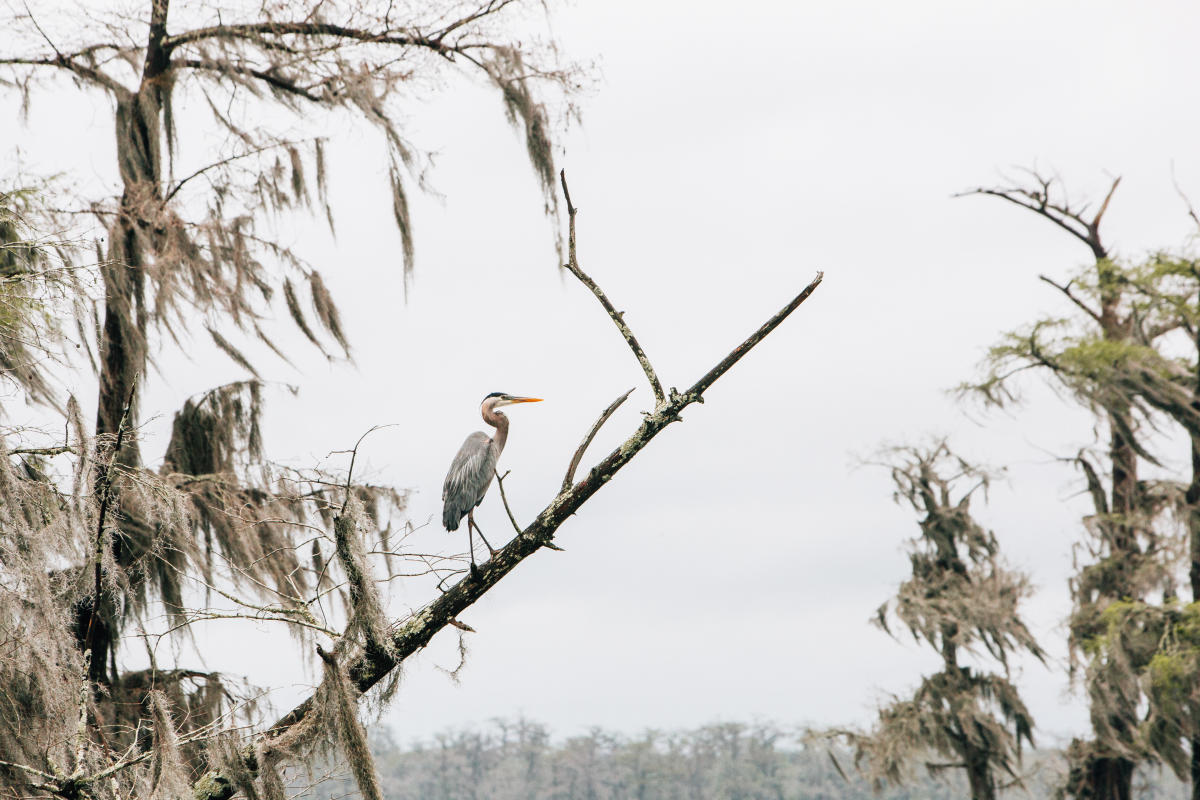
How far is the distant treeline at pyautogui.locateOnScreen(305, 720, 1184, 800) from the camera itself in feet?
211

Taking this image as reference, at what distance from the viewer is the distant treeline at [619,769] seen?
2534 inches

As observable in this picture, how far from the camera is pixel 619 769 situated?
68.2 m

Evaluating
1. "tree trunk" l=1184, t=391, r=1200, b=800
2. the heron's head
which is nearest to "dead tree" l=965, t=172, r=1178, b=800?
"tree trunk" l=1184, t=391, r=1200, b=800

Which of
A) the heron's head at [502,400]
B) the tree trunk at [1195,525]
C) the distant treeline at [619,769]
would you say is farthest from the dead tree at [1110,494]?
the distant treeline at [619,769]

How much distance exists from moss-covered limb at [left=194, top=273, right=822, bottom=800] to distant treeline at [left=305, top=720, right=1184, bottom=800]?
202 feet

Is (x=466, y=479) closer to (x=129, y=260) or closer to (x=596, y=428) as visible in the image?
(x=596, y=428)

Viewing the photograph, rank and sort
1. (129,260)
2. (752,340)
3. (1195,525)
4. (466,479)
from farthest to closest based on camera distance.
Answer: (1195,525)
(129,260)
(466,479)
(752,340)

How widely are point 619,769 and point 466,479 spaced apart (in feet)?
219

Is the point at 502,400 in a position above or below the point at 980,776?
above

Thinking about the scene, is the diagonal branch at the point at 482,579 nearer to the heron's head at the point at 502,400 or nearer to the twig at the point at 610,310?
the twig at the point at 610,310

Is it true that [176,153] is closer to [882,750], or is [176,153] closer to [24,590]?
[24,590]

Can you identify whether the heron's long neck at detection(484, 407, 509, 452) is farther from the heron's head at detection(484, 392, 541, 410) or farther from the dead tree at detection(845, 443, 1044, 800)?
the dead tree at detection(845, 443, 1044, 800)

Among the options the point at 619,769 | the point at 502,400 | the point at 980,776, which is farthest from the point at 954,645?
the point at 619,769

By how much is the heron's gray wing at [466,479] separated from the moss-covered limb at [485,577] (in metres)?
1.19
